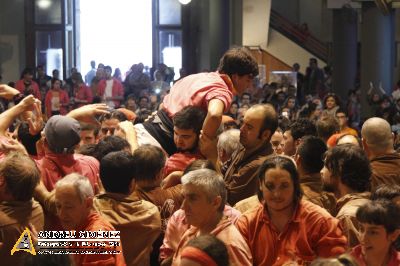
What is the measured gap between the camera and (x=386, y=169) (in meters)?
6.04

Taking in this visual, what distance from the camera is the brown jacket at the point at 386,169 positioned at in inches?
235

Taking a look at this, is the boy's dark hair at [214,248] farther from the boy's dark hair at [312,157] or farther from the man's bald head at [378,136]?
the man's bald head at [378,136]

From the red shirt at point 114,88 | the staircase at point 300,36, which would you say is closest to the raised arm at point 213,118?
the red shirt at point 114,88

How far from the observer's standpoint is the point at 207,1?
23766 mm

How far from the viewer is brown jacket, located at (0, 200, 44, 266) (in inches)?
180

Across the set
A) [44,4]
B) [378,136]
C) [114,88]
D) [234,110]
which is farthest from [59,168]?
[44,4]

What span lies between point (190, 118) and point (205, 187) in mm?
1146

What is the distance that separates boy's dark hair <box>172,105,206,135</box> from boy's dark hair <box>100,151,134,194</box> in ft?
2.36

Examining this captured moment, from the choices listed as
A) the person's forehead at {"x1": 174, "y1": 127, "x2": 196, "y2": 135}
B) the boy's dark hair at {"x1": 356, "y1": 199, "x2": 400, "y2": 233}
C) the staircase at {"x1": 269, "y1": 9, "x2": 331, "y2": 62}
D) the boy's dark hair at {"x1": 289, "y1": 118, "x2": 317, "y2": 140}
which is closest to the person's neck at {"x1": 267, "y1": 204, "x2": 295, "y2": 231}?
the boy's dark hair at {"x1": 356, "y1": 199, "x2": 400, "y2": 233}

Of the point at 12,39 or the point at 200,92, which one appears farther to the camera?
the point at 12,39

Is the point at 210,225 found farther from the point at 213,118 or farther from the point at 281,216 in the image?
the point at 213,118

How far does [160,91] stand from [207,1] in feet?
11.8

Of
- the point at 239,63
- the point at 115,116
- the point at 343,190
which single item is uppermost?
the point at 239,63

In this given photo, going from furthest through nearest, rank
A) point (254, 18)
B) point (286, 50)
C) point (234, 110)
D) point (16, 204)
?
point (286, 50), point (254, 18), point (234, 110), point (16, 204)
